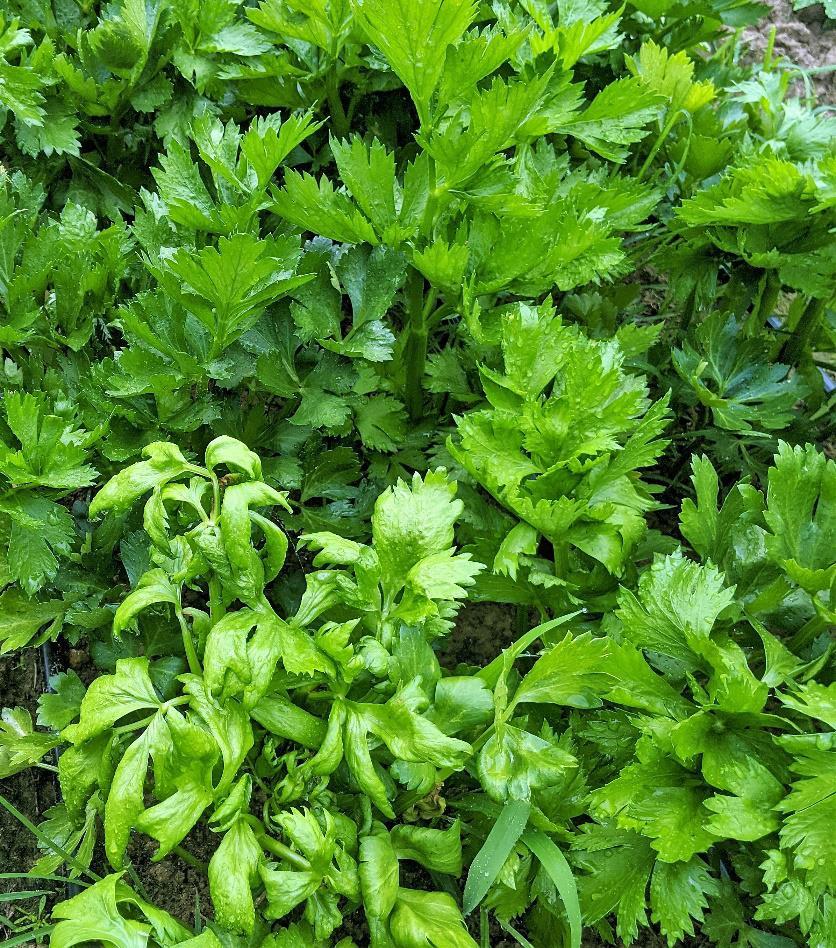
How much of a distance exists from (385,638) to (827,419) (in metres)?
1.07

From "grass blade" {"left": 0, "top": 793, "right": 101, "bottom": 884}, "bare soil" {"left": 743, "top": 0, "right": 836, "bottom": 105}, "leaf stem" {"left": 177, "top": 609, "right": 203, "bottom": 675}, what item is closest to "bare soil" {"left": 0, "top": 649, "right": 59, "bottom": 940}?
"grass blade" {"left": 0, "top": 793, "right": 101, "bottom": 884}

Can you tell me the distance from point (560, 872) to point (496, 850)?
84mm

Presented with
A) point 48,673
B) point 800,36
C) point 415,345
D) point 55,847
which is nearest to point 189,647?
point 55,847

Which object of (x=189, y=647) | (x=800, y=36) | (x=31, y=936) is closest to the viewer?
(x=189, y=647)

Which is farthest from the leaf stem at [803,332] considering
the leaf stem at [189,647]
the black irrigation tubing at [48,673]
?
the black irrigation tubing at [48,673]

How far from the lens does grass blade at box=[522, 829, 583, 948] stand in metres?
1.05

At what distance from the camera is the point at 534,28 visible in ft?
4.90

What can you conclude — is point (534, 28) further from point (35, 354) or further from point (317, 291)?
point (35, 354)

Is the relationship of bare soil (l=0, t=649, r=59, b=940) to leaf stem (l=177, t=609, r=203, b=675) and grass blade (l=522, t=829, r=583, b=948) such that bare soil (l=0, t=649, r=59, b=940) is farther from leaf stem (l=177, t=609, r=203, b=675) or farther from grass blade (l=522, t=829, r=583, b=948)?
grass blade (l=522, t=829, r=583, b=948)

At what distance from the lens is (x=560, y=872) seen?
108cm

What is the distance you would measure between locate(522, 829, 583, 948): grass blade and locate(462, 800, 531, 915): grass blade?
0.11 ft

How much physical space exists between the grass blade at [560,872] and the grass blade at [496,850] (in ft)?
0.11

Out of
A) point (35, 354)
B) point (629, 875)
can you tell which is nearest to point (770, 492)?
point (629, 875)

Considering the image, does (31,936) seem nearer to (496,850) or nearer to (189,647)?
(189,647)
